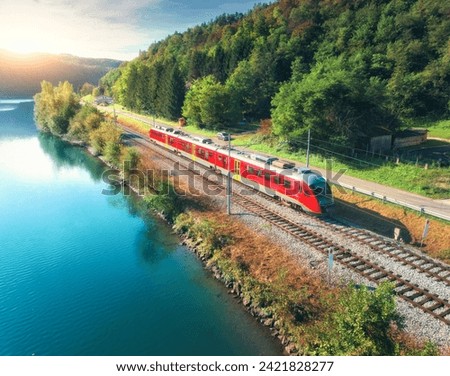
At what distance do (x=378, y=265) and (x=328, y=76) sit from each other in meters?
25.6

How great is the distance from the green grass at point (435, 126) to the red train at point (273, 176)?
32515 millimetres

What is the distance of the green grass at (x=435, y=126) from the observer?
47.0 metres

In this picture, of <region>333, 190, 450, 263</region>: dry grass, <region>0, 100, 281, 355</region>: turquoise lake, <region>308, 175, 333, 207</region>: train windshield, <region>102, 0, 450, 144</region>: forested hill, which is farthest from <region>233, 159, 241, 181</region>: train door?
<region>102, 0, 450, 144</region>: forested hill

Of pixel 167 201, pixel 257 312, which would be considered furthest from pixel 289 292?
pixel 167 201

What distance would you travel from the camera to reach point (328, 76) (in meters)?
37.2

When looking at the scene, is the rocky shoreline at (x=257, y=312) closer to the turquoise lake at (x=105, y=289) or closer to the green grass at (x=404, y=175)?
the turquoise lake at (x=105, y=289)

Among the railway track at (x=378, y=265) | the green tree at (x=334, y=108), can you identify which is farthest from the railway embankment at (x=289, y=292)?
the green tree at (x=334, y=108)

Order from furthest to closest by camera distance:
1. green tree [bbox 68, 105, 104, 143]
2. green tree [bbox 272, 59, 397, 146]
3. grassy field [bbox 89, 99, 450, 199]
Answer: green tree [bbox 68, 105, 104, 143] → green tree [bbox 272, 59, 397, 146] → grassy field [bbox 89, 99, 450, 199]

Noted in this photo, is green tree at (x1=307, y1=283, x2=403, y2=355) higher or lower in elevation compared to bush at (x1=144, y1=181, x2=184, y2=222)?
higher

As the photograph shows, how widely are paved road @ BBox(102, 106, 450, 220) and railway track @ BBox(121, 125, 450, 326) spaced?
526cm

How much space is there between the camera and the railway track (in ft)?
50.3

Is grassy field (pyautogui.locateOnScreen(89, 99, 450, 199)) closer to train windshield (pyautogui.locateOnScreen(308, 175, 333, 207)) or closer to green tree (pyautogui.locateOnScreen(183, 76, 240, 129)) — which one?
train windshield (pyautogui.locateOnScreen(308, 175, 333, 207))

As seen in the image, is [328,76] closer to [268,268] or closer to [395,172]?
[395,172]
